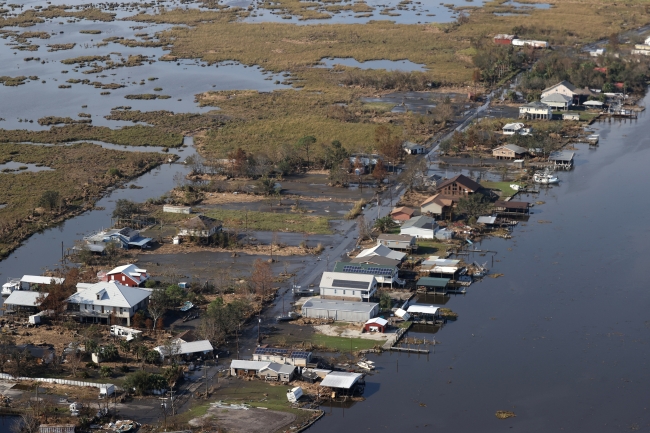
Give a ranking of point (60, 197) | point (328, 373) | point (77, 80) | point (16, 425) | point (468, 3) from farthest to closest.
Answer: point (468, 3) → point (77, 80) → point (60, 197) → point (328, 373) → point (16, 425)

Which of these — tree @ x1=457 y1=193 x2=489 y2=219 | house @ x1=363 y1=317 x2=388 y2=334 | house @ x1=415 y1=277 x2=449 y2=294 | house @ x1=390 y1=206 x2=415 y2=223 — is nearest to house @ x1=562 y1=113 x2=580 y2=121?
tree @ x1=457 y1=193 x2=489 y2=219

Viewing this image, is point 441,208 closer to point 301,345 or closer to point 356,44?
point 301,345

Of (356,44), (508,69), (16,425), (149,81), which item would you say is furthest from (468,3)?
(16,425)

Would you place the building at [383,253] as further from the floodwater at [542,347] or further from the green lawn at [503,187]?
the green lawn at [503,187]

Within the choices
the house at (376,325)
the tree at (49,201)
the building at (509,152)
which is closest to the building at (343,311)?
the house at (376,325)

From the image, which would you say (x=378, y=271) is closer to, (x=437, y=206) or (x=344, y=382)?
(x=437, y=206)

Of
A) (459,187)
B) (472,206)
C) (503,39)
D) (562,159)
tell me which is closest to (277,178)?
(459,187)

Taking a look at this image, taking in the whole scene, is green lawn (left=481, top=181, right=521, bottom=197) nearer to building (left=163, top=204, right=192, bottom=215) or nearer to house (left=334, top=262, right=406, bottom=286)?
house (left=334, top=262, right=406, bottom=286)
